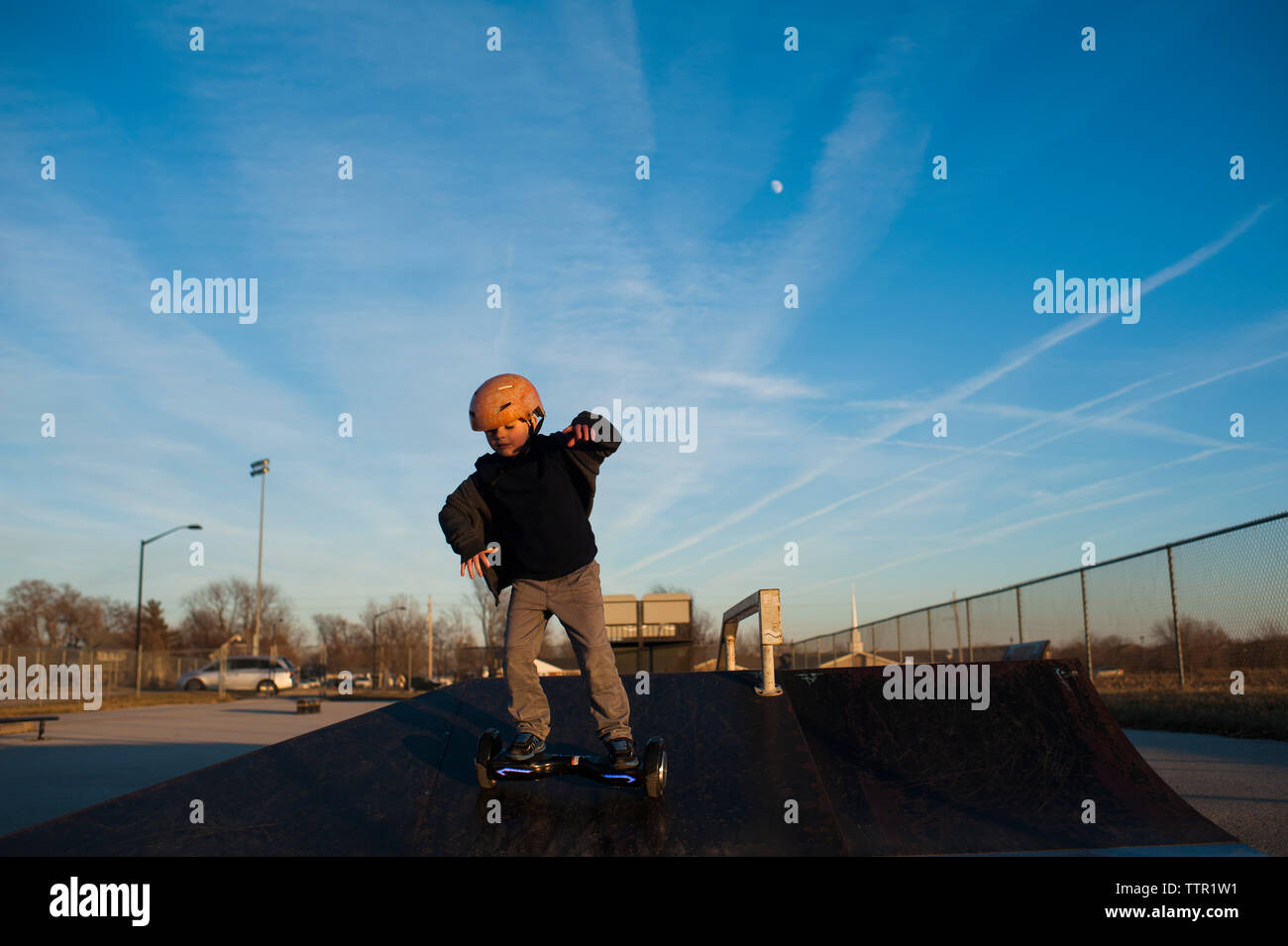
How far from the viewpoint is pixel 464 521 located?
4.17 m

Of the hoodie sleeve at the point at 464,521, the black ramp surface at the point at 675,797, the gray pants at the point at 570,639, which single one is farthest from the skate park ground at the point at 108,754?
the hoodie sleeve at the point at 464,521

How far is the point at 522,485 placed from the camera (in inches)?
166

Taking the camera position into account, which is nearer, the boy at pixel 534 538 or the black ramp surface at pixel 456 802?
the black ramp surface at pixel 456 802

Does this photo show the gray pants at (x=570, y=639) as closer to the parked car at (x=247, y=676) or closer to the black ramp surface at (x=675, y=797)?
the black ramp surface at (x=675, y=797)

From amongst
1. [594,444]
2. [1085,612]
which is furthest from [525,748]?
[1085,612]

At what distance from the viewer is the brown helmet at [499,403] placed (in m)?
4.13

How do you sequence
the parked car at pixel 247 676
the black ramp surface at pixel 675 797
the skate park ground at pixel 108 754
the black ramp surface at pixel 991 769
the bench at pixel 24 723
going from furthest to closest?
1. the parked car at pixel 247 676
2. the bench at pixel 24 723
3. the skate park ground at pixel 108 754
4. the black ramp surface at pixel 991 769
5. the black ramp surface at pixel 675 797

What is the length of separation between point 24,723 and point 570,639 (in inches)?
654

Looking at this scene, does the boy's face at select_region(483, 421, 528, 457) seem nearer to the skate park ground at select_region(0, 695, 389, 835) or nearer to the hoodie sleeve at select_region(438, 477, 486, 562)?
the hoodie sleeve at select_region(438, 477, 486, 562)

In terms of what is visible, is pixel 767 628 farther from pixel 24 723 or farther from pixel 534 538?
pixel 24 723

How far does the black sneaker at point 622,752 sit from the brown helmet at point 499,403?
1587mm
